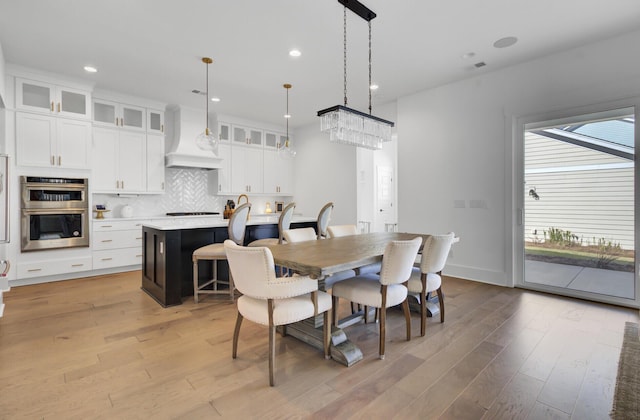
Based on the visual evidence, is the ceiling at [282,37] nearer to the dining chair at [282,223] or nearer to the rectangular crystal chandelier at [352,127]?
the rectangular crystal chandelier at [352,127]

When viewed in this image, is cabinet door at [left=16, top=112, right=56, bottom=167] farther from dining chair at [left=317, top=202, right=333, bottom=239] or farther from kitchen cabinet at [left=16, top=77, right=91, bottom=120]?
dining chair at [left=317, top=202, right=333, bottom=239]

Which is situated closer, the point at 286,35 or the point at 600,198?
the point at 286,35

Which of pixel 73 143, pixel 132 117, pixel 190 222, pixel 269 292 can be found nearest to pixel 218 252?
pixel 190 222

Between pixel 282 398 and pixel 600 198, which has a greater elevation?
pixel 600 198

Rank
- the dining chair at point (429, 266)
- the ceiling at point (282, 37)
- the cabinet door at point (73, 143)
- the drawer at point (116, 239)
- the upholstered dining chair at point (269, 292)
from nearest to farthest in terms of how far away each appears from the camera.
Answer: the upholstered dining chair at point (269, 292), the dining chair at point (429, 266), the ceiling at point (282, 37), the cabinet door at point (73, 143), the drawer at point (116, 239)

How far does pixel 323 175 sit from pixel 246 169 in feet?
5.38

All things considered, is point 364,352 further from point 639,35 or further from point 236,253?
point 639,35

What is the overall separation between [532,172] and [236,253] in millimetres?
3841

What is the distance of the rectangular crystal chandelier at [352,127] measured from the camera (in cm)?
287

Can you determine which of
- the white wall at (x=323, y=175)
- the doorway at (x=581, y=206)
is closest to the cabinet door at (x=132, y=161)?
the white wall at (x=323, y=175)

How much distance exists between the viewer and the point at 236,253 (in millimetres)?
1938

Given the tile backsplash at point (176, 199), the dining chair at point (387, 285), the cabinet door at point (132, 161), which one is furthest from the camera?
the tile backsplash at point (176, 199)

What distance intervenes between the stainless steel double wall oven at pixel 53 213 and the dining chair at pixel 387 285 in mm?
4098

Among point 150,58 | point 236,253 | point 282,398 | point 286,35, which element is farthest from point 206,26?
point 282,398
